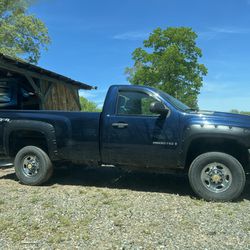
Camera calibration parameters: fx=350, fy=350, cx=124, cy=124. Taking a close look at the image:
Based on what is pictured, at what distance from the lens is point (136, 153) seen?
20.9 ft

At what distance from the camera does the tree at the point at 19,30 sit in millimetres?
29641

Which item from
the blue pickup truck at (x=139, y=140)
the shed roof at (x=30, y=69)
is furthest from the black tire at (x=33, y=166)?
the shed roof at (x=30, y=69)

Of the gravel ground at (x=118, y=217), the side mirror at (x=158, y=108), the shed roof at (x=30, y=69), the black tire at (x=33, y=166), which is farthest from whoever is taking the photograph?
the shed roof at (x=30, y=69)

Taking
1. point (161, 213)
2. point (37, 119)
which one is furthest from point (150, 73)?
point (161, 213)

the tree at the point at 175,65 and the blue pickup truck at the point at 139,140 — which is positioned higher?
the tree at the point at 175,65

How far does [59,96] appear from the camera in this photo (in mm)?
15883

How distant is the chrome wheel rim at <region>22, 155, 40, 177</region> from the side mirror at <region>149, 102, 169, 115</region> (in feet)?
8.75

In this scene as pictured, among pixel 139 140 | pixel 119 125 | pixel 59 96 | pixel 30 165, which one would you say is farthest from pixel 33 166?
pixel 59 96

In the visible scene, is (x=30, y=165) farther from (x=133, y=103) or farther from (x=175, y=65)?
(x=175, y=65)

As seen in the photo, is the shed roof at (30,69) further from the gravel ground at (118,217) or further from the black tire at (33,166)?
the gravel ground at (118,217)

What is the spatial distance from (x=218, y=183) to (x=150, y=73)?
23496 millimetres

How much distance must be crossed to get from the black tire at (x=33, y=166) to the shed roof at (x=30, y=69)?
3.92m

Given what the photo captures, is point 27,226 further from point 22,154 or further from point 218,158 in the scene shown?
point 218,158

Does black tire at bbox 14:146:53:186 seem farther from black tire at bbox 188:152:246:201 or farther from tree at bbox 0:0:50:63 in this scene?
tree at bbox 0:0:50:63
